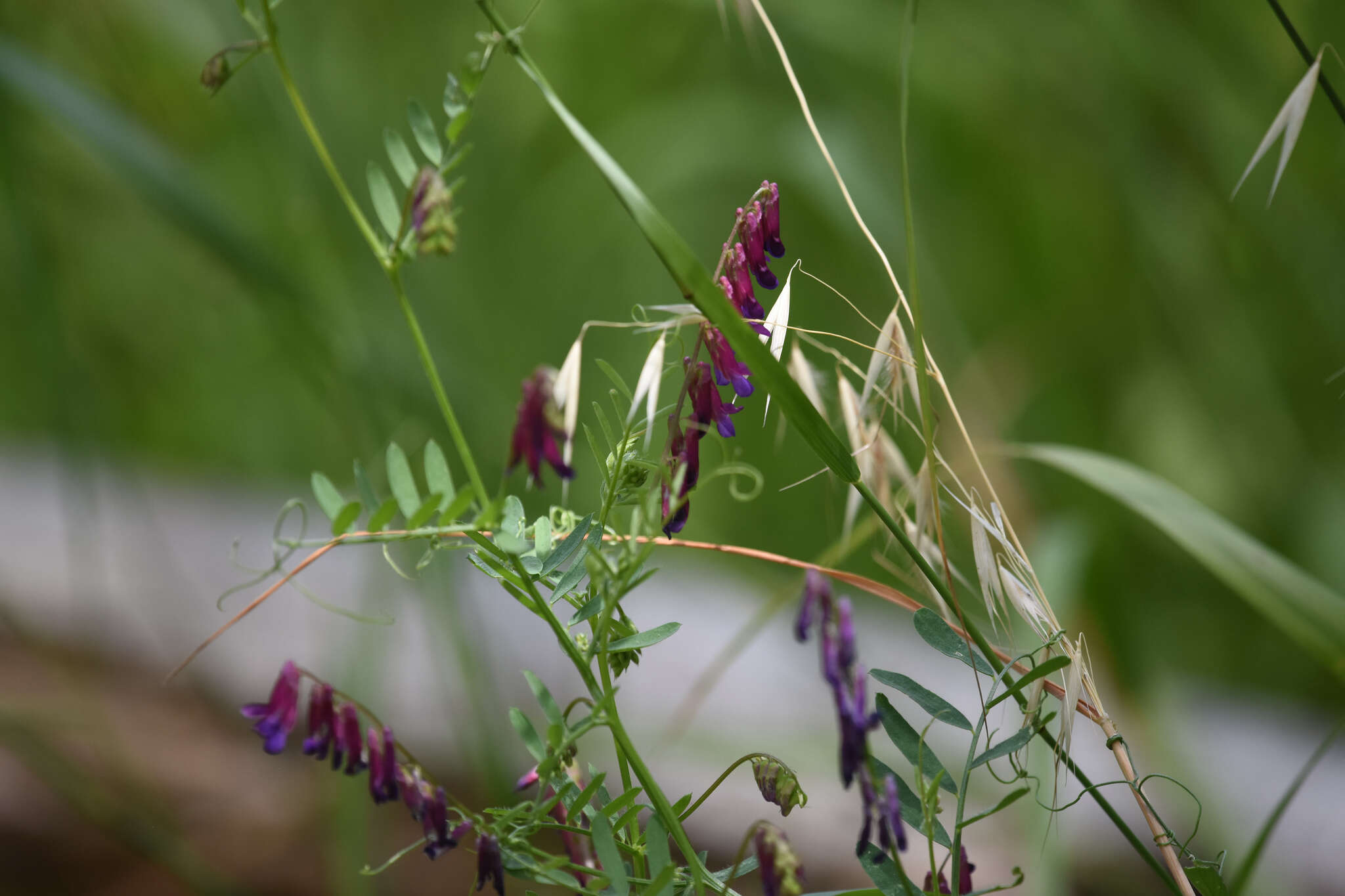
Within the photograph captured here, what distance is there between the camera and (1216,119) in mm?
1254

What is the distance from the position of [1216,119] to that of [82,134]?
4.48ft

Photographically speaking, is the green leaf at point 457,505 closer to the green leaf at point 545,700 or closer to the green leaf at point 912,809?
the green leaf at point 545,700

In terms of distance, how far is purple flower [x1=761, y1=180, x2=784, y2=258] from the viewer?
391 mm

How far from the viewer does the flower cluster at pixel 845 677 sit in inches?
10.3

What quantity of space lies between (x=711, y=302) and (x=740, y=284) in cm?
8

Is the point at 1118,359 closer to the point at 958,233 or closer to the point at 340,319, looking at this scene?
Answer: the point at 958,233

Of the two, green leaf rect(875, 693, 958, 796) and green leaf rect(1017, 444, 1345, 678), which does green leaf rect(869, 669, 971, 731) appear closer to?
green leaf rect(875, 693, 958, 796)

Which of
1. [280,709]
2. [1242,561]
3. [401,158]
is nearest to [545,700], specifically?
[280,709]

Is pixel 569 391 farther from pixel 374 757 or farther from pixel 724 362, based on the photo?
pixel 374 757

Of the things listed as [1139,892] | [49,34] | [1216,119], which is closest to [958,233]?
[1216,119]

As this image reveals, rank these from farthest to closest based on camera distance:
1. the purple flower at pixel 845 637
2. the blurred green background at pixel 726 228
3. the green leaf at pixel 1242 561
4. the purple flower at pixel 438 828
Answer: the blurred green background at pixel 726 228 < the green leaf at pixel 1242 561 < the purple flower at pixel 438 828 < the purple flower at pixel 845 637

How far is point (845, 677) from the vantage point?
26 centimetres

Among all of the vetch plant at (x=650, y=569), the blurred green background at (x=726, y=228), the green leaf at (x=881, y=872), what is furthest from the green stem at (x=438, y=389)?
the blurred green background at (x=726, y=228)

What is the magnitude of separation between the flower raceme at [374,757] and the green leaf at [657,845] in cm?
6
